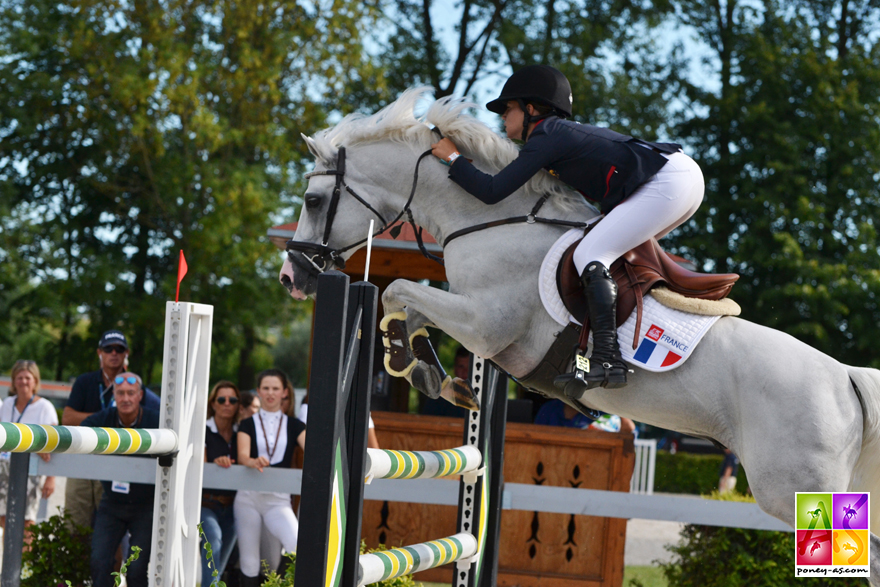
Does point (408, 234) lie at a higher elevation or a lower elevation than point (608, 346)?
higher

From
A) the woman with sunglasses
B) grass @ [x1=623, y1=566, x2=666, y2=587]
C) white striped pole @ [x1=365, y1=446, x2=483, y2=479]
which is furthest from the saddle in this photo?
grass @ [x1=623, y1=566, x2=666, y2=587]

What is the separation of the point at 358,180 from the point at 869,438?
205cm

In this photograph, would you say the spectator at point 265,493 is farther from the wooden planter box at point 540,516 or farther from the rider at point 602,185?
the rider at point 602,185

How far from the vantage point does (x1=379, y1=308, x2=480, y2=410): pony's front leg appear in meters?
2.97

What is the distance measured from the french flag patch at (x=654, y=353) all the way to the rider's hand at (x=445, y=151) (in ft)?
3.17

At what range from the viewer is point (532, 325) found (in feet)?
9.71

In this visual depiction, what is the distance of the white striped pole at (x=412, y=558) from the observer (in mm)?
2539

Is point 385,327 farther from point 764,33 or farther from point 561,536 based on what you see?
point 764,33

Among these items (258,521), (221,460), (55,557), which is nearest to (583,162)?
(221,460)

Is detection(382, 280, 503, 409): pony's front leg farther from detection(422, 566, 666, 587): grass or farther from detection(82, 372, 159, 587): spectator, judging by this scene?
detection(422, 566, 666, 587): grass

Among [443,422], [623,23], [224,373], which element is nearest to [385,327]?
[443,422]

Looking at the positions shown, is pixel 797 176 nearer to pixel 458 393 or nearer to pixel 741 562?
pixel 741 562

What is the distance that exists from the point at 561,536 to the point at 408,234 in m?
2.40

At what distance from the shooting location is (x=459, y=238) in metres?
3.09
